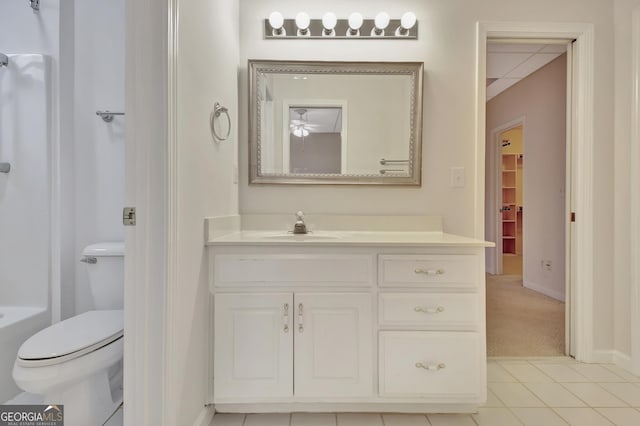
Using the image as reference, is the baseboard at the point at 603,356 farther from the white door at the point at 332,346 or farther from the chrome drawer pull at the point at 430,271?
the white door at the point at 332,346

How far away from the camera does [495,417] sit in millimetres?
1438

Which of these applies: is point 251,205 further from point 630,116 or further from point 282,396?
point 630,116

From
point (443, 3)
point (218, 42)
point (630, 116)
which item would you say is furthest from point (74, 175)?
point (630, 116)

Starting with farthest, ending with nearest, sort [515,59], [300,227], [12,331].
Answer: [515,59] → [300,227] → [12,331]

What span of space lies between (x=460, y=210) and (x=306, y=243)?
3.57ft

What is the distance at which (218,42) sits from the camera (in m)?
1.55

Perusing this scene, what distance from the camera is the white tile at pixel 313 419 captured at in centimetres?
140

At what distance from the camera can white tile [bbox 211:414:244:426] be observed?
140 cm

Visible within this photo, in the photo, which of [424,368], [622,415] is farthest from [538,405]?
[424,368]

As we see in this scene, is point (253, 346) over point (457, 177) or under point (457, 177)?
under

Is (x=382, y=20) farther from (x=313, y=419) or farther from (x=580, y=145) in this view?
(x=313, y=419)

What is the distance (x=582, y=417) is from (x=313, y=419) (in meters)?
1.24

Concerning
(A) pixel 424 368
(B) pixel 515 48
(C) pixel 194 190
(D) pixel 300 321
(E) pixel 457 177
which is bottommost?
(A) pixel 424 368

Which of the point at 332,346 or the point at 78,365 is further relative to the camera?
the point at 332,346
